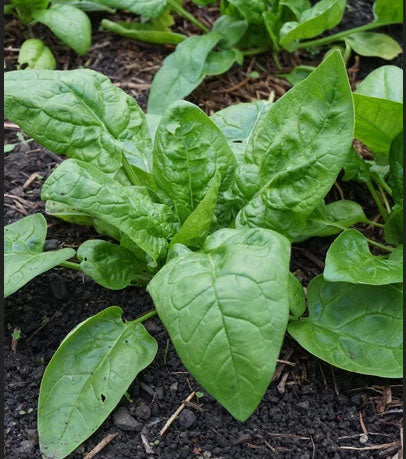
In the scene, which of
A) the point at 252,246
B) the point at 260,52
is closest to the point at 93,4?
the point at 260,52

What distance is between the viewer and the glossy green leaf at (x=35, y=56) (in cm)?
320

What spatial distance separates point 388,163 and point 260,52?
107 cm

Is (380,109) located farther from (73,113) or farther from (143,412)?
(143,412)

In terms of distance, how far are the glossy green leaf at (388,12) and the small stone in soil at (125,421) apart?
2122 millimetres

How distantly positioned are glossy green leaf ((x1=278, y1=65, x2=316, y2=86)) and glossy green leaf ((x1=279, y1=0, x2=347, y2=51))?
0.17m

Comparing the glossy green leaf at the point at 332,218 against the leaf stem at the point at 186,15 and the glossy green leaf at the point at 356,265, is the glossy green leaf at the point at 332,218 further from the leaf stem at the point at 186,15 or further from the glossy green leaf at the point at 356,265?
the leaf stem at the point at 186,15

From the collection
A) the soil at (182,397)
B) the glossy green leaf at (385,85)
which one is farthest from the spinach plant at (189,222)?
the glossy green leaf at (385,85)

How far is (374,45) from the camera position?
3.32m

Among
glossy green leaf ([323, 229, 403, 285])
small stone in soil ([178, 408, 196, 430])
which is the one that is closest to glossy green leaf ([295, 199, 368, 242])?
glossy green leaf ([323, 229, 403, 285])

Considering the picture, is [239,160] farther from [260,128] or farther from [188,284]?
[188,284]

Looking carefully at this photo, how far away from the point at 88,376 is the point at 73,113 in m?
0.83

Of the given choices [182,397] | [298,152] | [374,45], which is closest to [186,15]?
[374,45]

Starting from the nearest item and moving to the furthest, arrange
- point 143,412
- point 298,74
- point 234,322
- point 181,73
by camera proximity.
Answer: point 234,322 < point 143,412 < point 181,73 < point 298,74

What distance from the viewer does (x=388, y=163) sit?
8.59ft
